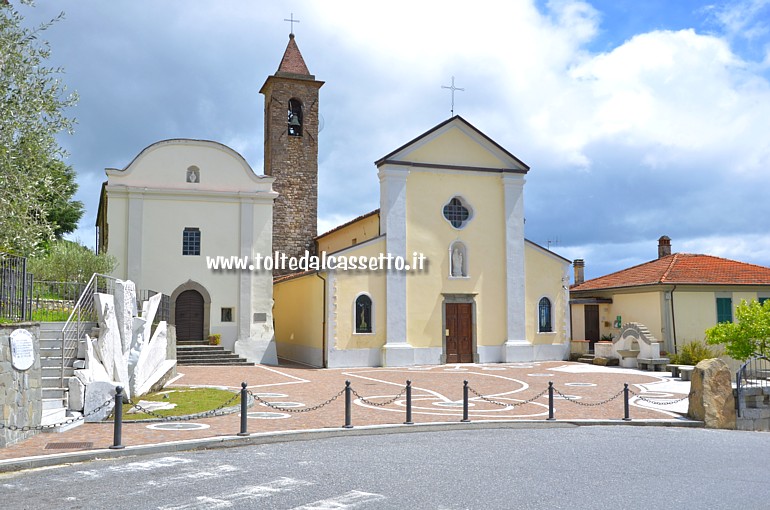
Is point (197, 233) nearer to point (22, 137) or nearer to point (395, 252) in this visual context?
point (395, 252)

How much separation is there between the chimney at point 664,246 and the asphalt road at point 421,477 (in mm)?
27235

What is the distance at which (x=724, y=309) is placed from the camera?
27531 mm

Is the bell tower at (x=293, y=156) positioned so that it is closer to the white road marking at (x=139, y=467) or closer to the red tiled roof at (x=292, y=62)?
the red tiled roof at (x=292, y=62)

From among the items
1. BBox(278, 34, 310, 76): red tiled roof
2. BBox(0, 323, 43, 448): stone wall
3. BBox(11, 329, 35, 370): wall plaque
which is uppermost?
BBox(278, 34, 310, 76): red tiled roof

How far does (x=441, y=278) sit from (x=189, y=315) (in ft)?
32.6

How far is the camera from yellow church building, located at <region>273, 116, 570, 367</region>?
25641 mm

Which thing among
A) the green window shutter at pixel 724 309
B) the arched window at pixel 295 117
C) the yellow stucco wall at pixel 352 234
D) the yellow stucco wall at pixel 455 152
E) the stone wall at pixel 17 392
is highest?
the arched window at pixel 295 117

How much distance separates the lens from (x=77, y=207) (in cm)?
3956

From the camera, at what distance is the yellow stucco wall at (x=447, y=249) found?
26.7m

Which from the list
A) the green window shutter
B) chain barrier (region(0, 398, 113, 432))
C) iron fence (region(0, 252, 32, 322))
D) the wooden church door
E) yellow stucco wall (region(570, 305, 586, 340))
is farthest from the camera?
yellow stucco wall (region(570, 305, 586, 340))

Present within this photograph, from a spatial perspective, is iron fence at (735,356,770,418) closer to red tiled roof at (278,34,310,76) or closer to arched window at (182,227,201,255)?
arched window at (182,227,201,255)

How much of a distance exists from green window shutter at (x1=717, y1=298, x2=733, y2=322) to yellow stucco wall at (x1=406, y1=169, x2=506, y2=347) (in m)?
8.65

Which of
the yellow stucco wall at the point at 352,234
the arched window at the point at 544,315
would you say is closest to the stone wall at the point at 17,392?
the yellow stucco wall at the point at 352,234

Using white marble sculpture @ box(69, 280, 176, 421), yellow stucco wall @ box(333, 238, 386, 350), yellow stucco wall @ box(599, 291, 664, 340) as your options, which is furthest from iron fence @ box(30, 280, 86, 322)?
yellow stucco wall @ box(599, 291, 664, 340)
